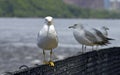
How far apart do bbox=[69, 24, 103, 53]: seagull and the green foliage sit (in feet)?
385

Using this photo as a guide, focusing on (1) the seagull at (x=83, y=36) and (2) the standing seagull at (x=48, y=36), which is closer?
(2) the standing seagull at (x=48, y=36)

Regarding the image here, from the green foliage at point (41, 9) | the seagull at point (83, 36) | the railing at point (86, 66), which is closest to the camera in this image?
the railing at point (86, 66)

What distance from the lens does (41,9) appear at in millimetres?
136125

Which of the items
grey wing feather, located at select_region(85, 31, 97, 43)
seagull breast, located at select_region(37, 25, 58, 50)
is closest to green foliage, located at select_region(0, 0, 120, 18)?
grey wing feather, located at select_region(85, 31, 97, 43)

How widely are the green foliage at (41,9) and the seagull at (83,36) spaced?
4626 inches

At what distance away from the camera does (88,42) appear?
10.5 metres

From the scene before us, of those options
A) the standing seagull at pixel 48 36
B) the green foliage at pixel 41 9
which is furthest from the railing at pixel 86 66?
the green foliage at pixel 41 9

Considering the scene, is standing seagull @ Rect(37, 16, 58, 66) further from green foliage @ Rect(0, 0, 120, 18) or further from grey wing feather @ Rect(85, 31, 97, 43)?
green foliage @ Rect(0, 0, 120, 18)

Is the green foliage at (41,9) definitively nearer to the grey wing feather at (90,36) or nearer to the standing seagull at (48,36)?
the grey wing feather at (90,36)

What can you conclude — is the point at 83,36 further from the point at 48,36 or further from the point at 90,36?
the point at 48,36

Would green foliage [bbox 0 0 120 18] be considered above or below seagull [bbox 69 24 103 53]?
below

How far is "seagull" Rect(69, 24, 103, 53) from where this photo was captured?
10.4 m

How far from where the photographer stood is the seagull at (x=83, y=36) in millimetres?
10430

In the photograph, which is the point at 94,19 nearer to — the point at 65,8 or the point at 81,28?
the point at 65,8
